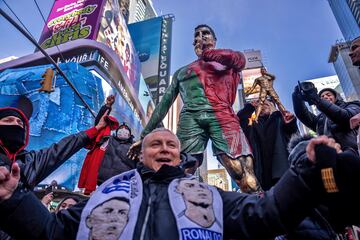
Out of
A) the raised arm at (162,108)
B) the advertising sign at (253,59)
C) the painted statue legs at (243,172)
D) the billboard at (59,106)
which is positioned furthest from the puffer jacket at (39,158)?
the advertising sign at (253,59)

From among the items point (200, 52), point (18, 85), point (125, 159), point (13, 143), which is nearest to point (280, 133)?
point (200, 52)

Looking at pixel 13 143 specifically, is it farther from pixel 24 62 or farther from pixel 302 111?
pixel 24 62

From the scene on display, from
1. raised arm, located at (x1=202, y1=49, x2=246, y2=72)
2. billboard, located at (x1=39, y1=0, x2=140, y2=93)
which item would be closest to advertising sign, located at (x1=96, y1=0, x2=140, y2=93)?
billboard, located at (x1=39, y1=0, x2=140, y2=93)

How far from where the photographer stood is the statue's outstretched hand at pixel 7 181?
144 cm

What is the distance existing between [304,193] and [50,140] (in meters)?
21.5

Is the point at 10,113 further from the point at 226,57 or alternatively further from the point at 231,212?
the point at 226,57

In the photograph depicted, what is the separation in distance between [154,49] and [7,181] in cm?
3996

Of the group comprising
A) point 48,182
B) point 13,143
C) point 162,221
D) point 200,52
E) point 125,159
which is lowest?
point 162,221

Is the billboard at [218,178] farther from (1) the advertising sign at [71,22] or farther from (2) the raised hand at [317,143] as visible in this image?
(2) the raised hand at [317,143]

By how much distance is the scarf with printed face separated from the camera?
1535 mm

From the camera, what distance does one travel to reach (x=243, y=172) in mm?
3527

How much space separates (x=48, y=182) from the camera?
19359 millimetres

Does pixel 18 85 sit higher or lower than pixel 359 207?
higher

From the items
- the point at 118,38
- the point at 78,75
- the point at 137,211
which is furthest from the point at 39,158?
the point at 118,38
